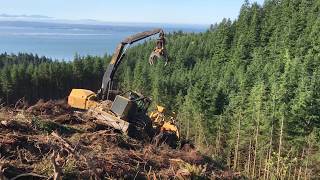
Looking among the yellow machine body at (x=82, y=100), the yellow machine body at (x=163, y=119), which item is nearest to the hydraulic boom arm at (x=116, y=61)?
the yellow machine body at (x=82, y=100)

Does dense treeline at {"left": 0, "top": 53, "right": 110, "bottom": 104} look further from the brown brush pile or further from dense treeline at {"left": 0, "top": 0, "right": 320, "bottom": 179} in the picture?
the brown brush pile

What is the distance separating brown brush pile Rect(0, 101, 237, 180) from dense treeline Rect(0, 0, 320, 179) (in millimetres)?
21651

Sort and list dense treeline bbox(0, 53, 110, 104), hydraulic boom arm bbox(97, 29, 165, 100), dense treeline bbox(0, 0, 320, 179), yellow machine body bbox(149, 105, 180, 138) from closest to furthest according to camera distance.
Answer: hydraulic boom arm bbox(97, 29, 165, 100)
yellow machine body bbox(149, 105, 180, 138)
dense treeline bbox(0, 0, 320, 179)
dense treeline bbox(0, 53, 110, 104)

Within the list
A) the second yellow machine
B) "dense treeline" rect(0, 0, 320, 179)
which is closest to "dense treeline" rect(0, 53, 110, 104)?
"dense treeline" rect(0, 0, 320, 179)

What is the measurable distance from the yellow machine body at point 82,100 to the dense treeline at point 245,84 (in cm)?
1647

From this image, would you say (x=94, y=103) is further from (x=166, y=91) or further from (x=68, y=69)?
(x=68, y=69)

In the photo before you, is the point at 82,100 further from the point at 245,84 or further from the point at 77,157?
the point at 245,84

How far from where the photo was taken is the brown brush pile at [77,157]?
389 inches

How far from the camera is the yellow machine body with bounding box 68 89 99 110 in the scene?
21.1m

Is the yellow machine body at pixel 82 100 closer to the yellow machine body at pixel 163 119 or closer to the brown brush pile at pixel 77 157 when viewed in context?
the yellow machine body at pixel 163 119

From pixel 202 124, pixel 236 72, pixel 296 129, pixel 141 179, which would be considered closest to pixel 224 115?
pixel 202 124

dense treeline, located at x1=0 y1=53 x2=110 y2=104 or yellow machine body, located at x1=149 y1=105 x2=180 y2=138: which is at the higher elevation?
yellow machine body, located at x1=149 y1=105 x2=180 y2=138

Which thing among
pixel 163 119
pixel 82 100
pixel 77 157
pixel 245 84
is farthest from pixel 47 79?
pixel 77 157

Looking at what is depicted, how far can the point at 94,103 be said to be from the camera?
2084 centimetres
